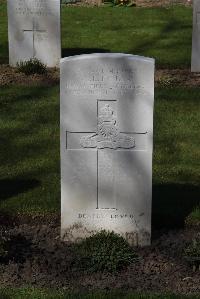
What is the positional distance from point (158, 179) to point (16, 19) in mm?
5730

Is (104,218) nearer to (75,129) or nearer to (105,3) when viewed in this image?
(75,129)

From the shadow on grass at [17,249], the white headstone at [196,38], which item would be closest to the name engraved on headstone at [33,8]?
the white headstone at [196,38]

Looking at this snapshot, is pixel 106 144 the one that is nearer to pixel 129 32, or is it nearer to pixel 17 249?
pixel 17 249

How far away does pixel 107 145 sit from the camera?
240 inches

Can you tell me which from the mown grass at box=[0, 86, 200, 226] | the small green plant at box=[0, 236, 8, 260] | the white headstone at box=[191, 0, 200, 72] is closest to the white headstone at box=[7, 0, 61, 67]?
the mown grass at box=[0, 86, 200, 226]

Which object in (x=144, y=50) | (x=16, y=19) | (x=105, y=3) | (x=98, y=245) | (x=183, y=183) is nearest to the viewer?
(x=98, y=245)

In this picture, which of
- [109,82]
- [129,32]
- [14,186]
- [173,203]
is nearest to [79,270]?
[109,82]

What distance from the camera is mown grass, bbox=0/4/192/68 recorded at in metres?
14.5

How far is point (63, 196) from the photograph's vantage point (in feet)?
20.3

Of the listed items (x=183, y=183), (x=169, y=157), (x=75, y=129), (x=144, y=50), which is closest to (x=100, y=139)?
(x=75, y=129)

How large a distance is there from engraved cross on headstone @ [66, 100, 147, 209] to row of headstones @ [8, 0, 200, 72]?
6.78 metres

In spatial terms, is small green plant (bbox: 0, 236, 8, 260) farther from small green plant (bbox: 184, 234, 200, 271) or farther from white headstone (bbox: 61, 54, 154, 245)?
small green plant (bbox: 184, 234, 200, 271)

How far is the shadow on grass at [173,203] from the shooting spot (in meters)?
6.73

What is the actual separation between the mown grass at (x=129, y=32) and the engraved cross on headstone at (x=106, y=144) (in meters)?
7.28
